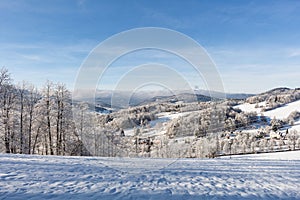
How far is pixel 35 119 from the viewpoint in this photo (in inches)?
1067

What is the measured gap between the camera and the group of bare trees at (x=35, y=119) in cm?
2477

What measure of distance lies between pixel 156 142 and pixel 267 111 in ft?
374

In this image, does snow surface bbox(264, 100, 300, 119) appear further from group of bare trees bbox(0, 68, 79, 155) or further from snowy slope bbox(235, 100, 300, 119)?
group of bare trees bbox(0, 68, 79, 155)

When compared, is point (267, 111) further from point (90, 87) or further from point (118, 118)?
point (90, 87)

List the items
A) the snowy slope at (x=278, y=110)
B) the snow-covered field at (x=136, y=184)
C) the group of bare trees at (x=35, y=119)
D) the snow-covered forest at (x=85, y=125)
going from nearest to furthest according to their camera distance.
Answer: the snow-covered field at (x=136, y=184) < the snow-covered forest at (x=85, y=125) < the group of bare trees at (x=35, y=119) < the snowy slope at (x=278, y=110)

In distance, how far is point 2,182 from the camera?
25.0 feet

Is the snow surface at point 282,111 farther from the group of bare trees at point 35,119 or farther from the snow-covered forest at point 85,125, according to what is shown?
the group of bare trees at point 35,119

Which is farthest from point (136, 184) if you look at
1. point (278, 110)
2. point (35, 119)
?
point (278, 110)

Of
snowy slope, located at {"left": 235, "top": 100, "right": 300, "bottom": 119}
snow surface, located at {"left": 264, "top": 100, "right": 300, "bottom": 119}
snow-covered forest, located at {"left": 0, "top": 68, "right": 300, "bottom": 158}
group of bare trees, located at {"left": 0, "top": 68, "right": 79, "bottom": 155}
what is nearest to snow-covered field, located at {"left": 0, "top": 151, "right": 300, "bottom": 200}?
snow-covered forest, located at {"left": 0, "top": 68, "right": 300, "bottom": 158}

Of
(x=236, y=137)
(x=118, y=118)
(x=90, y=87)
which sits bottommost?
(x=236, y=137)

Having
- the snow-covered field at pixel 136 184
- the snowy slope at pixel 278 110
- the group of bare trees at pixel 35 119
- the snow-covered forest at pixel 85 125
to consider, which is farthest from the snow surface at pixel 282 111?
the snow-covered field at pixel 136 184

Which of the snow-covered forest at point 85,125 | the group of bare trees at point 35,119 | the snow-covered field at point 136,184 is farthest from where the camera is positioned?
the group of bare trees at point 35,119

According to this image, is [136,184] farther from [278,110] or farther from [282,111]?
[278,110]

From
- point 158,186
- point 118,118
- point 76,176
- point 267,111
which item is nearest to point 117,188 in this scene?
Result: point 158,186
